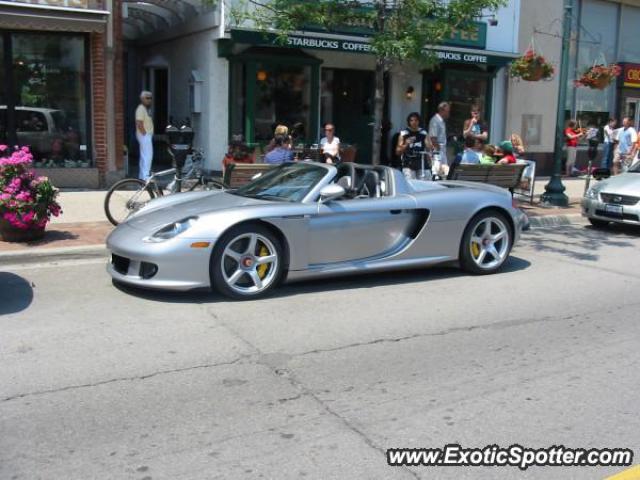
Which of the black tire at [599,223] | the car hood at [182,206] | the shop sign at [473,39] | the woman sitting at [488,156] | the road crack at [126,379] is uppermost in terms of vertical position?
the shop sign at [473,39]

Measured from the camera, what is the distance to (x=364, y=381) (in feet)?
15.4

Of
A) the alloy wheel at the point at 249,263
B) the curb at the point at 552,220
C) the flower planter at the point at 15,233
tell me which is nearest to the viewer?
the alloy wheel at the point at 249,263

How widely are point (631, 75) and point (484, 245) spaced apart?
16.4m

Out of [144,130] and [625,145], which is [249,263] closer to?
[144,130]

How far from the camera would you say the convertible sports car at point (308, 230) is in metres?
6.32

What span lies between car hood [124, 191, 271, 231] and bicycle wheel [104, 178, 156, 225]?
2383 mm

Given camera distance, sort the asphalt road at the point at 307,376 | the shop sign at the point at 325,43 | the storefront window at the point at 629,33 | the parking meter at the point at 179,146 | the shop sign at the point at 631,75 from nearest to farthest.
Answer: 1. the asphalt road at the point at 307,376
2. the parking meter at the point at 179,146
3. the shop sign at the point at 325,43
4. the shop sign at the point at 631,75
5. the storefront window at the point at 629,33

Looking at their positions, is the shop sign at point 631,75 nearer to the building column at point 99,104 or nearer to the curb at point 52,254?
the building column at point 99,104

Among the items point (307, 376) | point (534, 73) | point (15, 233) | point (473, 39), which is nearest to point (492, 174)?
point (534, 73)

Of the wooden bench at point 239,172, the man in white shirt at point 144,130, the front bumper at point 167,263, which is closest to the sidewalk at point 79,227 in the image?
the man in white shirt at point 144,130

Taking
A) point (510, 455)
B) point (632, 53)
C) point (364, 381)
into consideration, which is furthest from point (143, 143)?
Result: point (632, 53)

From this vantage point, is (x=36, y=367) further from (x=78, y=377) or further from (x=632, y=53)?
(x=632, y=53)

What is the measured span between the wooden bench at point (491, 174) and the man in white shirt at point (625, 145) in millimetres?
7852

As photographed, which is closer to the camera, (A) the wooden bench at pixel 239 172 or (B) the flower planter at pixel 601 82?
(A) the wooden bench at pixel 239 172
